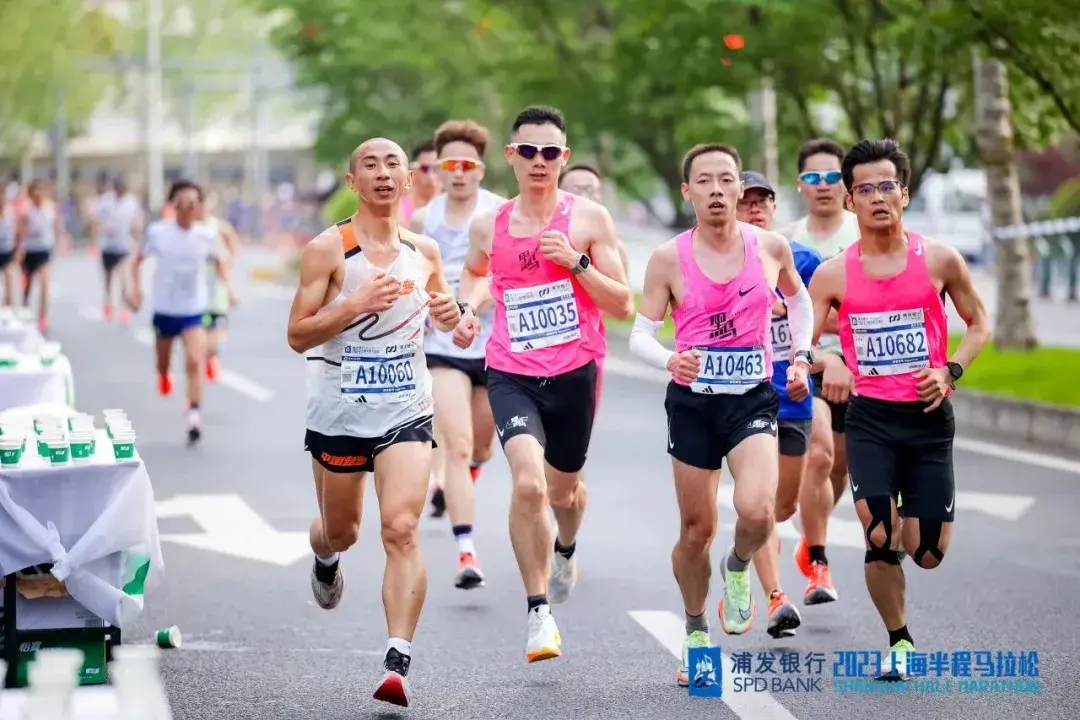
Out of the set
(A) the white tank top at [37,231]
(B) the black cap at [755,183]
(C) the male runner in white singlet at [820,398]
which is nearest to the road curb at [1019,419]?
(C) the male runner in white singlet at [820,398]

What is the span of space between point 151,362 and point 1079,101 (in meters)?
10.9

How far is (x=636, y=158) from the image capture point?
42.6m

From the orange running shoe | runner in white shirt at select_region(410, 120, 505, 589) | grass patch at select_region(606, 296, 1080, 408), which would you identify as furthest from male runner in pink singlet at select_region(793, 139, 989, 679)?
grass patch at select_region(606, 296, 1080, 408)

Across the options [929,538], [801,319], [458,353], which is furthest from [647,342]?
[458,353]

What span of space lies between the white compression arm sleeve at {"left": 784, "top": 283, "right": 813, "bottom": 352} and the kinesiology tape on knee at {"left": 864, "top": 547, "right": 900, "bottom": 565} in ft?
2.91

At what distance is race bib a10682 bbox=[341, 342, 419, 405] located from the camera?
8.18m

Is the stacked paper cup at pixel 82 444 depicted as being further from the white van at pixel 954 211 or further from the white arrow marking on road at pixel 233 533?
the white van at pixel 954 211

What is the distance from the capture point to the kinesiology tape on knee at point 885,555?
27.3 ft

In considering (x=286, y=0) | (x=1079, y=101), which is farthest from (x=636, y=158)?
(x=1079, y=101)

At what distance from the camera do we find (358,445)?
8234mm

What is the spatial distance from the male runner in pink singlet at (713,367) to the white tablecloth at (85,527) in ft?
6.38

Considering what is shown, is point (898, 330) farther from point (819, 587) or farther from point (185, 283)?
point (185, 283)

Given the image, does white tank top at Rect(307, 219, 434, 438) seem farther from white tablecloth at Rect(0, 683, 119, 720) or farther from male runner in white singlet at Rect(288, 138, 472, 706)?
white tablecloth at Rect(0, 683, 119, 720)

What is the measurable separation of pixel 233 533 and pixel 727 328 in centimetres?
466
